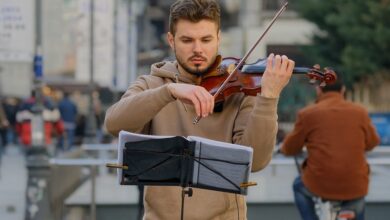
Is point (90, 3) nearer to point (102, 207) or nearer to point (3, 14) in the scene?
point (3, 14)

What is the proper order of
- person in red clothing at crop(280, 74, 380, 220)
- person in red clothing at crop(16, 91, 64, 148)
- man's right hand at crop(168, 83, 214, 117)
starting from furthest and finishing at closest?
person in red clothing at crop(16, 91, 64, 148), person in red clothing at crop(280, 74, 380, 220), man's right hand at crop(168, 83, 214, 117)

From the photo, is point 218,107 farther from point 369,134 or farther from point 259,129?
point 369,134

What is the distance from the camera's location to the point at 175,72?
12.4 ft

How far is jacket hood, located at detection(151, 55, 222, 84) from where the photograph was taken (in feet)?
12.2

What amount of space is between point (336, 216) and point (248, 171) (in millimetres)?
4068

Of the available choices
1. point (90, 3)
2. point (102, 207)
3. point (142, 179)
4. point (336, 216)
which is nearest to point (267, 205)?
point (102, 207)

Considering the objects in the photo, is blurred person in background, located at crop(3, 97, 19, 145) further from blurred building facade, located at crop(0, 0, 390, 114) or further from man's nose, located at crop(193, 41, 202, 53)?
man's nose, located at crop(193, 41, 202, 53)

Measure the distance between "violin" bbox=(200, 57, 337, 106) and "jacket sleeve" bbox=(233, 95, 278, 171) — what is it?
10 centimetres

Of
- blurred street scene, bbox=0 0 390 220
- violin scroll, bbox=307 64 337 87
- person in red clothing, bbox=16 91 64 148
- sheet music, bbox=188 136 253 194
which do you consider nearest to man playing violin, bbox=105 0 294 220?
sheet music, bbox=188 136 253 194

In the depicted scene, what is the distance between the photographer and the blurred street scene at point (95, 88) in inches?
386

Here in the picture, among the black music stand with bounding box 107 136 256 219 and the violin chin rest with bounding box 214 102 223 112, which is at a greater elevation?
the violin chin rest with bounding box 214 102 223 112

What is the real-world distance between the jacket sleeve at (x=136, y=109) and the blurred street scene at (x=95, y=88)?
915 millimetres

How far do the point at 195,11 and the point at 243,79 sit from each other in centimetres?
34

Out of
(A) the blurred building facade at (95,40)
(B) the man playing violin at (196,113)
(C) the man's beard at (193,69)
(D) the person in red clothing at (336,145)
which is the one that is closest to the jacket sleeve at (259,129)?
(B) the man playing violin at (196,113)
